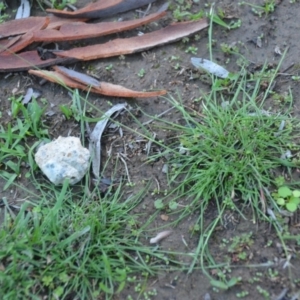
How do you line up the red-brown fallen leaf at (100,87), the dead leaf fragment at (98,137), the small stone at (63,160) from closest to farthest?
the small stone at (63,160)
the dead leaf fragment at (98,137)
the red-brown fallen leaf at (100,87)

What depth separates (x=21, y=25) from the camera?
10.7 ft

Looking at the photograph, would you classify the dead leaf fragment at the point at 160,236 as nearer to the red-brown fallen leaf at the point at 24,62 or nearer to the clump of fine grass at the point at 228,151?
the clump of fine grass at the point at 228,151

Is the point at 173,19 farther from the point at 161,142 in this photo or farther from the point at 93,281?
the point at 93,281

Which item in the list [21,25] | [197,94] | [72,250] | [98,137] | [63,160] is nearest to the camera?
[72,250]

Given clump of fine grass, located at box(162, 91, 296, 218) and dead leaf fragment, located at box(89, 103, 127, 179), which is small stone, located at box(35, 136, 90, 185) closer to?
dead leaf fragment, located at box(89, 103, 127, 179)

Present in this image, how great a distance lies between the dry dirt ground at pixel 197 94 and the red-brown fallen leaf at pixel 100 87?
45 mm

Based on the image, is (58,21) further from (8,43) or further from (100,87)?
(100,87)

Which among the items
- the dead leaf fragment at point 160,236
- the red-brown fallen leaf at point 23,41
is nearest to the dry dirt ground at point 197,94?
the dead leaf fragment at point 160,236

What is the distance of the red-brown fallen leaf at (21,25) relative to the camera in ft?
10.6

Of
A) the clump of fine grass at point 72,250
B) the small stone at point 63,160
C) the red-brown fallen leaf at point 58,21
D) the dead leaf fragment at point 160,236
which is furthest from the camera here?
the red-brown fallen leaf at point 58,21

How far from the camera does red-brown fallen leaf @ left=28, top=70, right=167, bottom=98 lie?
299 centimetres

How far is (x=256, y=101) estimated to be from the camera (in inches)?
116

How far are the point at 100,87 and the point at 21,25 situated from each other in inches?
25.7

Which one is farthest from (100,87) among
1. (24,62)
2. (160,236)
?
(160,236)
